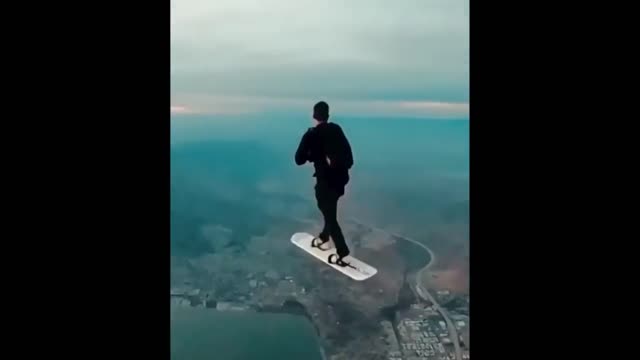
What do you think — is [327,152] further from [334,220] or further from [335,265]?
[335,265]

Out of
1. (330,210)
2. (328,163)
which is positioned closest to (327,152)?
(328,163)

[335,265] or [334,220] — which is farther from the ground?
[334,220]

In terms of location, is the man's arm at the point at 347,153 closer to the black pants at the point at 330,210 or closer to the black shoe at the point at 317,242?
the black pants at the point at 330,210

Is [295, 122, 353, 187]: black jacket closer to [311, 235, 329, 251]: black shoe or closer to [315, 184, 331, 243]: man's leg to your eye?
[315, 184, 331, 243]: man's leg
